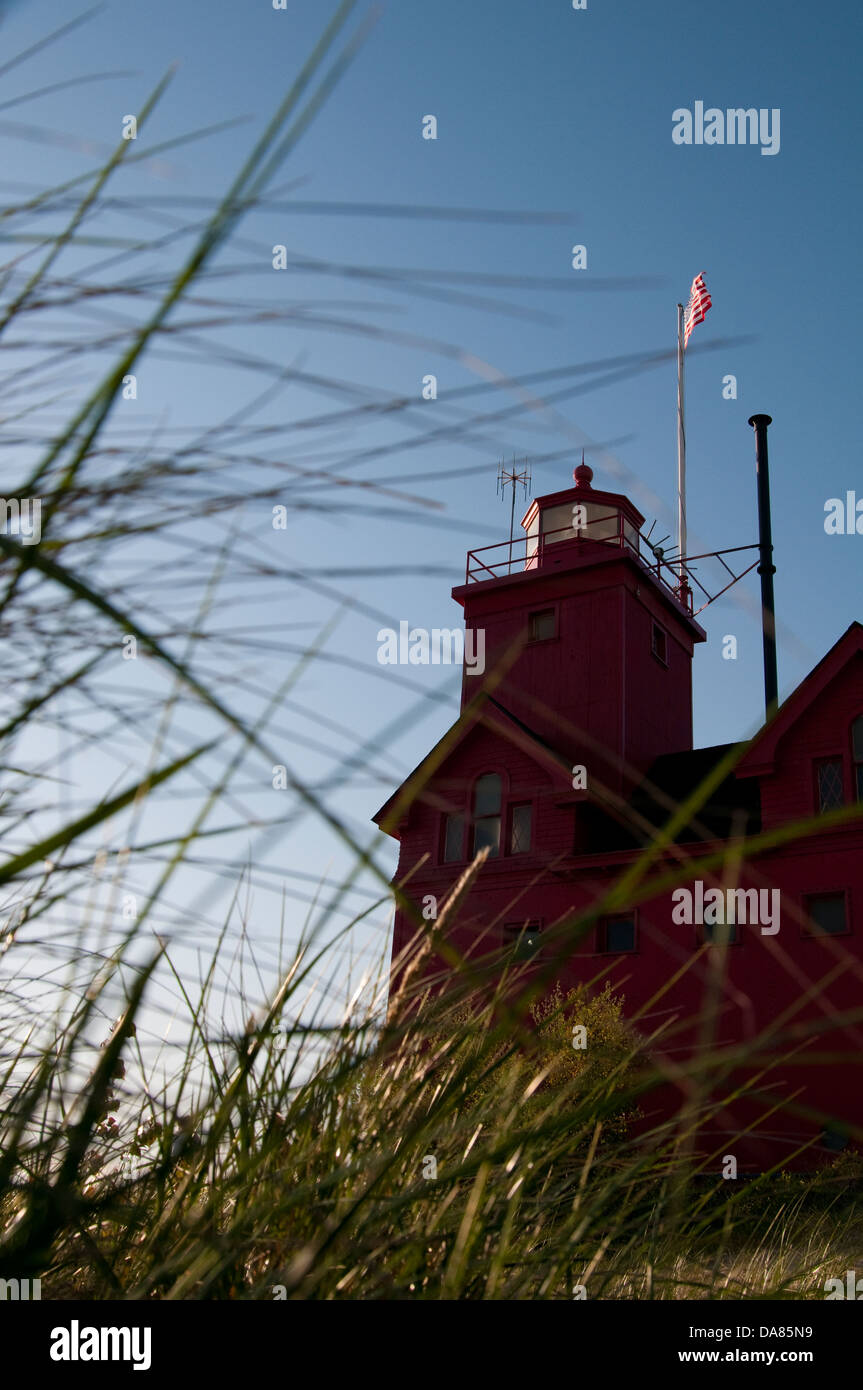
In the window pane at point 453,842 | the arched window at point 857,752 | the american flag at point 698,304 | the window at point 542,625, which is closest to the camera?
the arched window at point 857,752

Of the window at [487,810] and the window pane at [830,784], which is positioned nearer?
the window pane at [830,784]

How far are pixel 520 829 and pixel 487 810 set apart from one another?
0.79 metres

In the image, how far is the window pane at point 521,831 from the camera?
20067 mm

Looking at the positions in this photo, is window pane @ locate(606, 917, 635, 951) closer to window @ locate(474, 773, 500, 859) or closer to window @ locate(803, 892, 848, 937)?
window @ locate(474, 773, 500, 859)

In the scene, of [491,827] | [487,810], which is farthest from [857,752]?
[487,810]

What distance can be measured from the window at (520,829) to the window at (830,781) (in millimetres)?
5071

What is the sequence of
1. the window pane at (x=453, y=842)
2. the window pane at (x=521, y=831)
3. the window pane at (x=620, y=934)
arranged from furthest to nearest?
the window pane at (x=453, y=842) < the window pane at (x=521, y=831) < the window pane at (x=620, y=934)

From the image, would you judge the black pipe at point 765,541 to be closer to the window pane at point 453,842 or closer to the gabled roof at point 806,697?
the gabled roof at point 806,697

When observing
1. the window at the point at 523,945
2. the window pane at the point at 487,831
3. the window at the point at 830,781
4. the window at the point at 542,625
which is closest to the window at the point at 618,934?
the window pane at the point at 487,831

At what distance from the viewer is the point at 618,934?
60.7 feet

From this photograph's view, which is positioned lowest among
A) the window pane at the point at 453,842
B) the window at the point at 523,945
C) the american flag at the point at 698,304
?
the window at the point at 523,945

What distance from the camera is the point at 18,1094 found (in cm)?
143

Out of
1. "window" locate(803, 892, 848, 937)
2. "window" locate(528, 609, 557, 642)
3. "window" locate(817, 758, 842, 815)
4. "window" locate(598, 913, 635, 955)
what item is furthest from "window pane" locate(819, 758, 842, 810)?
"window" locate(528, 609, 557, 642)
